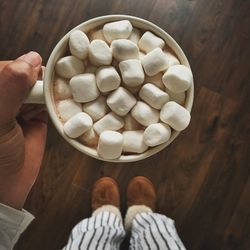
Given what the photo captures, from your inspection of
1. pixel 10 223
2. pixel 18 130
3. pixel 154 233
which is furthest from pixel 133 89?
pixel 154 233

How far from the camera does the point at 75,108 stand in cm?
57

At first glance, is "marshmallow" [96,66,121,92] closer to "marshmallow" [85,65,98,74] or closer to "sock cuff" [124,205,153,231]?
"marshmallow" [85,65,98,74]

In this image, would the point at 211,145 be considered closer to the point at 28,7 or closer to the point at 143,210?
the point at 143,210

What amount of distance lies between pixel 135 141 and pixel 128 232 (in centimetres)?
62

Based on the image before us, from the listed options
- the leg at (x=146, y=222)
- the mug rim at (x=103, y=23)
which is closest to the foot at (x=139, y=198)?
the leg at (x=146, y=222)

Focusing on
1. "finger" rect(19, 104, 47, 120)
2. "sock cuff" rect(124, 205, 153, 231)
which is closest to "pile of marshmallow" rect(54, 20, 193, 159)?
"finger" rect(19, 104, 47, 120)

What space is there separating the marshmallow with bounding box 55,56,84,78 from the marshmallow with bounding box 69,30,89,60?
1 cm

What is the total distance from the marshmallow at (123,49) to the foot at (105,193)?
61 centimetres

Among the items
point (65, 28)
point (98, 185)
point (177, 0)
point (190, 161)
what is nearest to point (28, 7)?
point (65, 28)

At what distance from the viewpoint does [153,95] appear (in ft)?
1.75

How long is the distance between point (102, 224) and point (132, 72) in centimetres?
61

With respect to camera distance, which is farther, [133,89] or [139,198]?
[139,198]

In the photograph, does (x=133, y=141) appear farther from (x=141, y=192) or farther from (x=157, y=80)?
(x=141, y=192)

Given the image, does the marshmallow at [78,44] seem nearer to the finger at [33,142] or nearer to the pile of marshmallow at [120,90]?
the pile of marshmallow at [120,90]
